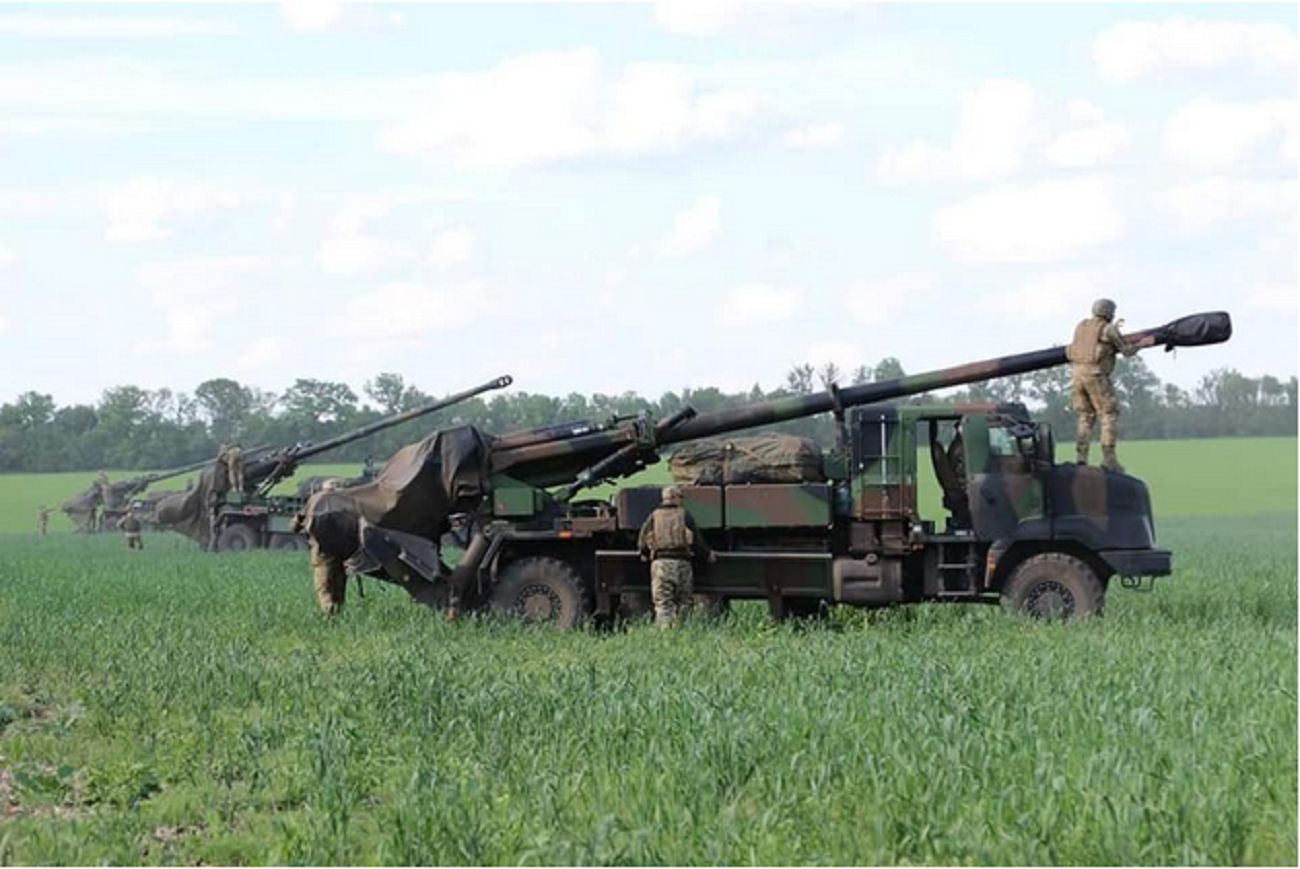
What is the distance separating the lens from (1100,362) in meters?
19.8

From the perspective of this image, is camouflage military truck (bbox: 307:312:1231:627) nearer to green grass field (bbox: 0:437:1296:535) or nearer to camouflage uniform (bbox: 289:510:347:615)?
camouflage uniform (bbox: 289:510:347:615)

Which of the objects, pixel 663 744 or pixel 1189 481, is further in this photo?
pixel 1189 481

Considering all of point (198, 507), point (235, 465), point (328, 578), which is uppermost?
point (235, 465)

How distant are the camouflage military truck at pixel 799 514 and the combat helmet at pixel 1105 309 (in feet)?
1.23

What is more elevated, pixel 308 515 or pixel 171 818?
pixel 308 515

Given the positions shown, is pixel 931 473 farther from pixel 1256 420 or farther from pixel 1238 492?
pixel 1256 420

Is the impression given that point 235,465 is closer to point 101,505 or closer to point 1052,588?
point 101,505

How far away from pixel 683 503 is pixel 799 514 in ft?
3.71

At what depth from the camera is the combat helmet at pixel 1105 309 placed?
1967cm

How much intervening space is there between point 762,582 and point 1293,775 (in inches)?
417

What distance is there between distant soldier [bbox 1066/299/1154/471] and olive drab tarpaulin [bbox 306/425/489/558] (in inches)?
240

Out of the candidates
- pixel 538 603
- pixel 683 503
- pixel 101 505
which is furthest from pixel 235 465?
pixel 683 503

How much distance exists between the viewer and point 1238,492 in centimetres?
→ 7312

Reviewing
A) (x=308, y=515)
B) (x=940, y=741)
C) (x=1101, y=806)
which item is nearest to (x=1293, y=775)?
(x=1101, y=806)
